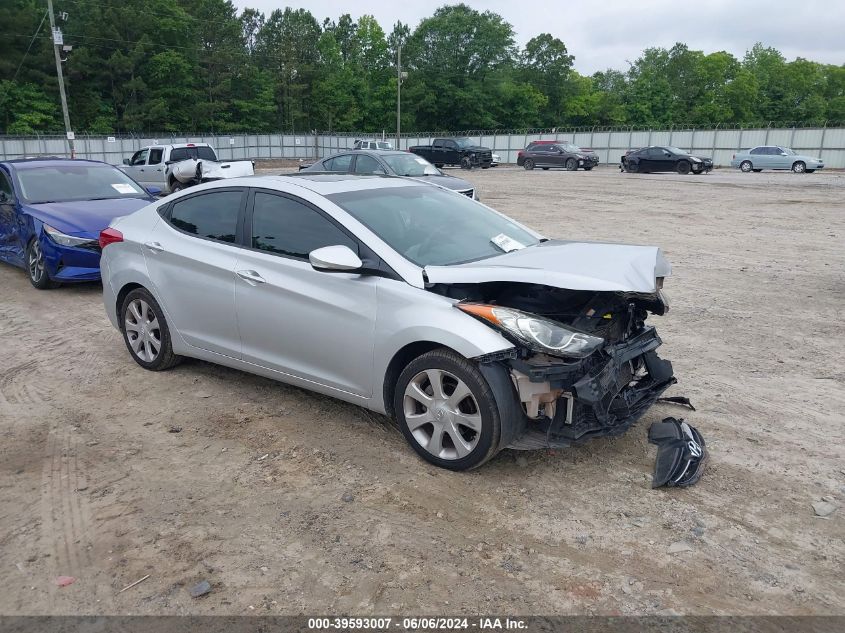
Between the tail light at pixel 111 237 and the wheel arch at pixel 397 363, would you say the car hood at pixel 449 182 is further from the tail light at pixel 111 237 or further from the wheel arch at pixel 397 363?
the wheel arch at pixel 397 363

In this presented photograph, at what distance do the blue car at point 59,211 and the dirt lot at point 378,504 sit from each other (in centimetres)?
242

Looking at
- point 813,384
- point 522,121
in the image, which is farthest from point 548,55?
point 813,384

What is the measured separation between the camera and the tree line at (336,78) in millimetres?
61438

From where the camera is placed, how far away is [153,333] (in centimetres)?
571

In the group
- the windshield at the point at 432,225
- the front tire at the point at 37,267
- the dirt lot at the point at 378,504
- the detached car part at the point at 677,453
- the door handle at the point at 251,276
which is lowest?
the dirt lot at the point at 378,504

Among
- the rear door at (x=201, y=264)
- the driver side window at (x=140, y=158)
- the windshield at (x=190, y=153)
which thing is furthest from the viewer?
the driver side window at (x=140, y=158)

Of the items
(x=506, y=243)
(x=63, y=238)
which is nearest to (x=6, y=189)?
(x=63, y=238)

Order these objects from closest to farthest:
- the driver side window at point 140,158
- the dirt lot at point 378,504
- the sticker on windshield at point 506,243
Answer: the dirt lot at point 378,504
the sticker on windshield at point 506,243
the driver side window at point 140,158

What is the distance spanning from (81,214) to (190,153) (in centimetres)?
1433

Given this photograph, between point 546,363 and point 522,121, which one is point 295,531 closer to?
point 546,363

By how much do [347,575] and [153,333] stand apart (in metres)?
3.36

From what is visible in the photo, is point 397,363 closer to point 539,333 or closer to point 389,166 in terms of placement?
point 539,333

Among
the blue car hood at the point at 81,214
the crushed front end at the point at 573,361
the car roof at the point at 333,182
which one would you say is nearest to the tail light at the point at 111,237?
the car roof at the point at 333,182

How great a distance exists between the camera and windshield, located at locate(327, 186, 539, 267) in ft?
14.7
